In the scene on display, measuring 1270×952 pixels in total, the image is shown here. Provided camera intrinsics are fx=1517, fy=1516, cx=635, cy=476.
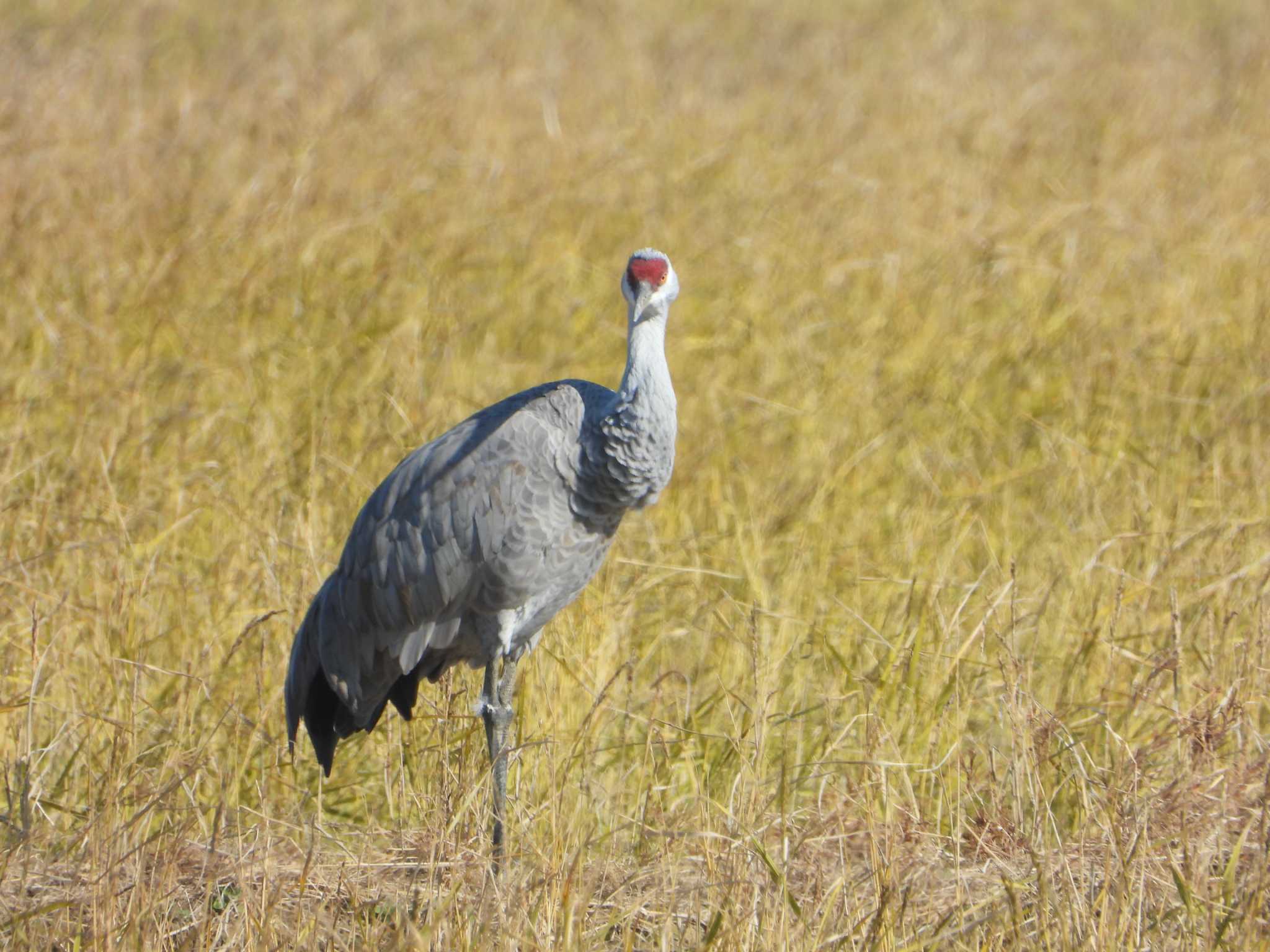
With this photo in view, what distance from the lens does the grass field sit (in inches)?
116

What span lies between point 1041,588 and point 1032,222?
11.0ft

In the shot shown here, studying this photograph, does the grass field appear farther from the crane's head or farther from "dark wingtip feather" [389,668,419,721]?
the crane's head

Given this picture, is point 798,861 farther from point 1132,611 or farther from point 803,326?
point 803,326

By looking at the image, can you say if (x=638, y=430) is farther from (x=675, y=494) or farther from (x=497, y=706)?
(x=675, y=494)

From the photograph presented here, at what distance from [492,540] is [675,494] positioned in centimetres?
172

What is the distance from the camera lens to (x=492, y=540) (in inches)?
128

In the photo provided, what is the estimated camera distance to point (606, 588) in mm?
3998

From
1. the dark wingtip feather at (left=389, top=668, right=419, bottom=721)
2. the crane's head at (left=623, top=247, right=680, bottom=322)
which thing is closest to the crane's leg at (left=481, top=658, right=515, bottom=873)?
the dark wingtip feather at (left=389, top=668, right=419, bottom=721)

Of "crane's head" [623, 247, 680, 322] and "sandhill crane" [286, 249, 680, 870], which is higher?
"crane's head" [623, 247, 680, 322]

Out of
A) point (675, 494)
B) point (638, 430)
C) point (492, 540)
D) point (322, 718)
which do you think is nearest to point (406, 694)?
point (322, 718)

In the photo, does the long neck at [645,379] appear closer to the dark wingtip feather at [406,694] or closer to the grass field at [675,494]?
the grass field at [675,494]

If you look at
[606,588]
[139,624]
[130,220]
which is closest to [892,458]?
[606,588]

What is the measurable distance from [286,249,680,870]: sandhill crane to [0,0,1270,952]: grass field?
162 millimetres

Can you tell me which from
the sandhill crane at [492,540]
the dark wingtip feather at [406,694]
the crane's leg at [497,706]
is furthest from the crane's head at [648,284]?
the dark wingtip feather at [406,694]
